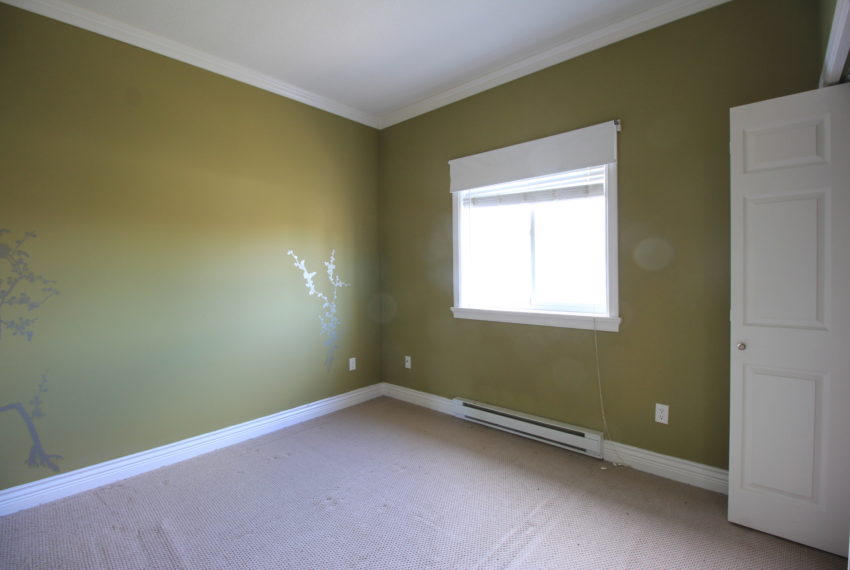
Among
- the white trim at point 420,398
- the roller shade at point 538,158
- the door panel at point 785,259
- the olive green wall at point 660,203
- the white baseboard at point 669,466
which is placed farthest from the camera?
the white trim at point 420,398

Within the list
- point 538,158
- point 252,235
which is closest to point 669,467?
point 538,158

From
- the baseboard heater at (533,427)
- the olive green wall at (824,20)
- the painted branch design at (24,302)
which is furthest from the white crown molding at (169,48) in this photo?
the olive green wall at (824,20)

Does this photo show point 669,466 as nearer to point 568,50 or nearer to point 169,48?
point 568,50

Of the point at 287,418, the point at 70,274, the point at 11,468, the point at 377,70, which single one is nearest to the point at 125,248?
the point at 70,274

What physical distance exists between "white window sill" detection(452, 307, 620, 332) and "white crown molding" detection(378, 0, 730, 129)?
1734mm

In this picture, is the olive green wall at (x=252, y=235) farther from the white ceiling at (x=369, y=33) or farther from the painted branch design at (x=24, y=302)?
the white ceiling at (x=369, y=33)

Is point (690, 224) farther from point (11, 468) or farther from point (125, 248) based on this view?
point (11, 468)

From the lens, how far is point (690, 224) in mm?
2219

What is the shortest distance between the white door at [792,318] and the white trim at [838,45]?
0.08 m

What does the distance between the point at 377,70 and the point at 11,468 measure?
3277mm

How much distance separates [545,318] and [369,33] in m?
2.21

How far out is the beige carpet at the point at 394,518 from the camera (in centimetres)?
172

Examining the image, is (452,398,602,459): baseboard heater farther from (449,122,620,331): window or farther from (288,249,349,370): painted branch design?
(288,249,349,370): painted branch design

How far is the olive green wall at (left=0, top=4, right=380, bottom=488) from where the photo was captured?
213cm
